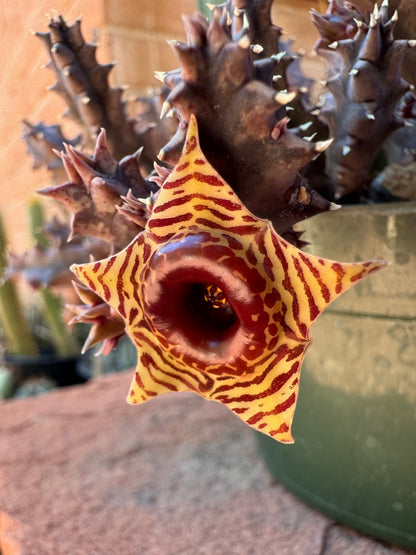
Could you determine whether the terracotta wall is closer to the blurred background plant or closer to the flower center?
the blurred background plant

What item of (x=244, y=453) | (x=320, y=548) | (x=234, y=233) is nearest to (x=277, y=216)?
(x=234, y=233)

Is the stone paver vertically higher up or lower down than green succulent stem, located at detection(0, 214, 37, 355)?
higher up

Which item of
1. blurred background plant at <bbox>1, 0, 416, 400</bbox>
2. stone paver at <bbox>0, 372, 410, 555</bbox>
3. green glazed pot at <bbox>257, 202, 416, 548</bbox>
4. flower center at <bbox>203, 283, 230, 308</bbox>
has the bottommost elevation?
stone paver at <bbox>0, 372, 410, 555</bbox>

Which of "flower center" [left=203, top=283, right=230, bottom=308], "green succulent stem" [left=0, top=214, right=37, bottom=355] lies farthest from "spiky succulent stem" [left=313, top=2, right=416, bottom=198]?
"green succulent stem" [left=0, top=214, right=37, bottom=355]

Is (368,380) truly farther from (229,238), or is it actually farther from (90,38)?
(90,38)

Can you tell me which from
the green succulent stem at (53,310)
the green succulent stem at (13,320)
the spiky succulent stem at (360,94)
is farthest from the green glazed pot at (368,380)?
the green succulent stem at (13,320)

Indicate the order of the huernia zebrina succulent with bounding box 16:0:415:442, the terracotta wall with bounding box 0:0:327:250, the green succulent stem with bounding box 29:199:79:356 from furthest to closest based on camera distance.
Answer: the green succulent stem with bounding box 29:199:79:356
the terracotta wall with bounding box 0:0:327:250
the huernia zebrina succulent with bounding box 16:0:415:442

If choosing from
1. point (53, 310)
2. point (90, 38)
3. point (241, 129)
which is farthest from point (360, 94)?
point (53, 310)

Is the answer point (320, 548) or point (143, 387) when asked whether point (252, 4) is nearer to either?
point (143, 387)
